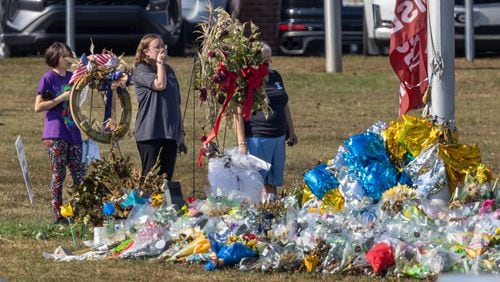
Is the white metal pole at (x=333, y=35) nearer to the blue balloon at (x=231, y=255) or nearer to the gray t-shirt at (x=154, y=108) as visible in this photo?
the gray t-shirt at (x=154, y=108)

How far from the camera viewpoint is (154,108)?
1119 centimetres

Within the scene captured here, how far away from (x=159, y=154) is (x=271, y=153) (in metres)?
0.96

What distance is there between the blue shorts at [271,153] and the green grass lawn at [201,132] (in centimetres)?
59

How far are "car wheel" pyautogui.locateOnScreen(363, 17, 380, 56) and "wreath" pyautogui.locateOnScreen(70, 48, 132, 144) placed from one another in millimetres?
14613

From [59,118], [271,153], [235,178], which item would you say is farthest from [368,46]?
[235,178]

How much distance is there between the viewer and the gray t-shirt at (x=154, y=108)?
11180mm

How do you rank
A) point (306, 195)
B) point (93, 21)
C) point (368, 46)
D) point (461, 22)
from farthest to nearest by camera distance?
point (368, 46) → point (461, 22) → point (93, 21) → point (306, 195)

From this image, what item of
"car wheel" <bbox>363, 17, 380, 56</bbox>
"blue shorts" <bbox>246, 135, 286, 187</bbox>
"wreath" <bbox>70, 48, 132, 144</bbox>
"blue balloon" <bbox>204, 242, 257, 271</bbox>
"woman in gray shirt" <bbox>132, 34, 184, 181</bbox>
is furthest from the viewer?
"car wheel" <bbox>363, 17, 380, 56</bbox>

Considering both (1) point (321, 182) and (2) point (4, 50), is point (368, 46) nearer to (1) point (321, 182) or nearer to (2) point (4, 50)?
(2) point (4, 50)

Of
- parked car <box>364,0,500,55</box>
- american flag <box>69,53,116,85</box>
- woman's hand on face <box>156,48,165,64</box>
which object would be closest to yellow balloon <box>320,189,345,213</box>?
woman's hand on face <box>156,48,165,64</box>

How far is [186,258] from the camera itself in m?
9.31

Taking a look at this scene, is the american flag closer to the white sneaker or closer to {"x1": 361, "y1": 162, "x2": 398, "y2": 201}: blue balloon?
the white sneaker

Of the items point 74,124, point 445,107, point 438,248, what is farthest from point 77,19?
point 438,248

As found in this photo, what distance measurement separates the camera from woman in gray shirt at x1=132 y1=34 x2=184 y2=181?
1116cm
